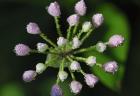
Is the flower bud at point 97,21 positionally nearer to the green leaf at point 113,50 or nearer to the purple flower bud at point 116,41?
the purple flower bud at point 116,41

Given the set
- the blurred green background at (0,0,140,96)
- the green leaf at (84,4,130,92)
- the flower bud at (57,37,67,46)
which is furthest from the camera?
the blurred green background at (0,0,140,96)

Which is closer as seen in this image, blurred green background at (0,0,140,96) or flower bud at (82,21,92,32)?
flower bud at (82,21,92,32)

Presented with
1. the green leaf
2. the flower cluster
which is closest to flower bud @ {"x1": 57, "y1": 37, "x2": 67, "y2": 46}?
the flower cluster

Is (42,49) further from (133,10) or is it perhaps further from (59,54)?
(133,10)

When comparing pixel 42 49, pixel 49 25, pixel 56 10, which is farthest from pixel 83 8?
pixel 49 25

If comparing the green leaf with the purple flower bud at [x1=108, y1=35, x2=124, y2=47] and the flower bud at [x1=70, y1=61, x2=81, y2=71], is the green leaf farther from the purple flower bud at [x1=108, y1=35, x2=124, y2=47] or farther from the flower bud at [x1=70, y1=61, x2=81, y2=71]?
the flower bud at [x1=70, y1=61, x2=81, y2=71]

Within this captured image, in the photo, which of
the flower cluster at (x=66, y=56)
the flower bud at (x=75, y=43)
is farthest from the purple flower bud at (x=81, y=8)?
the flower bud at (x=75, y=43)

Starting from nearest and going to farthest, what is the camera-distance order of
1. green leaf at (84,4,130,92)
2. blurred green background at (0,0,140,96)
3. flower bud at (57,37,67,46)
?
flower bud at (57,37,67,46), green leaf at (84,4,130,92), blurred green background at (0,0,140,96)

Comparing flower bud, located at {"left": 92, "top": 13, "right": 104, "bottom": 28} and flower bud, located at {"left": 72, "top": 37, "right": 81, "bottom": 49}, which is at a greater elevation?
flower bud, located at {"left": 92, "top": 13, "right": 104, "bottom": 28}
